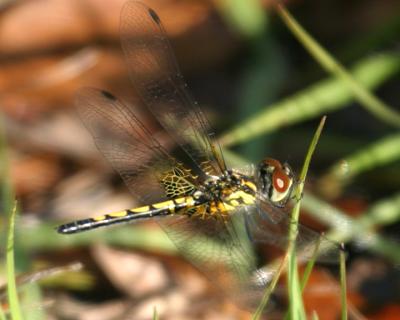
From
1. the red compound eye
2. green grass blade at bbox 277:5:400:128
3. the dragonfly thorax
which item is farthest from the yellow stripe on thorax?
green grass blade at bbox 277:5:400:128

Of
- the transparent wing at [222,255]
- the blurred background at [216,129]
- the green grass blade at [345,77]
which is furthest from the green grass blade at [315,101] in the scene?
the transparent wing at [222,255]

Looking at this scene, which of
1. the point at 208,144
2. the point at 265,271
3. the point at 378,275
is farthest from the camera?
the point at 378,275

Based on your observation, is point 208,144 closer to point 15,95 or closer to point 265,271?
point 265,271

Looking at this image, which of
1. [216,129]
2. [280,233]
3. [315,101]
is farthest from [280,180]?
[216,129]

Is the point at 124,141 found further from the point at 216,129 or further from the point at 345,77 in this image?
the point at 216,129

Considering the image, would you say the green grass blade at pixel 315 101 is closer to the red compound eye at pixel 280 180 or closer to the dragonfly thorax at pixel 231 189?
the dragonfly thorax at pixel 231 189

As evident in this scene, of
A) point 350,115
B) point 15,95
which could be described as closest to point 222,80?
point 350,115
